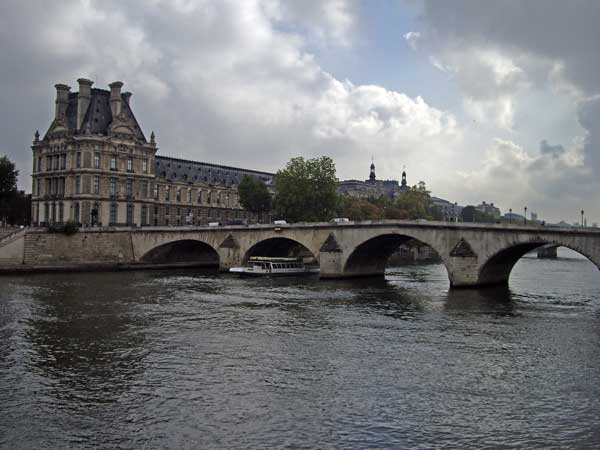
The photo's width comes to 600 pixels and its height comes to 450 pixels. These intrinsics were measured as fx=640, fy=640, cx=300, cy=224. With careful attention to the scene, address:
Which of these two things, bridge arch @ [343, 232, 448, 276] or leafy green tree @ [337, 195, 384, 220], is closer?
bridge arch @ [343, 232, 448, 276]

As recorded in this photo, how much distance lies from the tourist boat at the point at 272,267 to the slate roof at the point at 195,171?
4303 centimetres

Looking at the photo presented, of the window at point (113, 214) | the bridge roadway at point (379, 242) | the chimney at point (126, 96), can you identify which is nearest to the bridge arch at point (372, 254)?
the bridge roadway at point (379, 242)

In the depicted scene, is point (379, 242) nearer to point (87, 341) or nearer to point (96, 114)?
point (87, 341)

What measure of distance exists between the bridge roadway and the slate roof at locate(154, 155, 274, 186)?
3119 centimetres

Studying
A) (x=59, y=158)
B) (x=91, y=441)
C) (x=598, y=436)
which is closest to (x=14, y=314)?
(x=91, y=441)

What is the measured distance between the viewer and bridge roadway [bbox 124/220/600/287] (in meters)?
49.9

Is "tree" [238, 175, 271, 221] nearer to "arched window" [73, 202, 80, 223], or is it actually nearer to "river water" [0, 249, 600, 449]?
"arched window" [73, 202, 80, 223]

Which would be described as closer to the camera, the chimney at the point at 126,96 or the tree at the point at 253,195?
the chimney at the point at 126,96

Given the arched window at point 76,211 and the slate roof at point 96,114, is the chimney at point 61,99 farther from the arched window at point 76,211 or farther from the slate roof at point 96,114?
the arched window at point 76,211

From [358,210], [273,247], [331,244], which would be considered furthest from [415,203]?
[331,244]

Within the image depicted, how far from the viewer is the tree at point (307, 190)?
92.9 metres

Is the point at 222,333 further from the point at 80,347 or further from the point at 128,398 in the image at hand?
the point at 128,398

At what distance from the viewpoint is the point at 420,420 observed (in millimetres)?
19344

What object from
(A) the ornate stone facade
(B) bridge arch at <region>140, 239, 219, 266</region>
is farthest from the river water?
(A) the ornate stone facade
